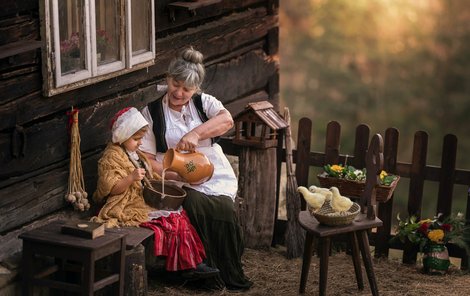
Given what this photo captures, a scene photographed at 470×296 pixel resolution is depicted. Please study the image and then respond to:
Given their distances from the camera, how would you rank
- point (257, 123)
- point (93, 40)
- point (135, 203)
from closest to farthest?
point (93, 40)
point (135, 203)
point (257, 123)

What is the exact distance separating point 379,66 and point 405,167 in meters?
16.7

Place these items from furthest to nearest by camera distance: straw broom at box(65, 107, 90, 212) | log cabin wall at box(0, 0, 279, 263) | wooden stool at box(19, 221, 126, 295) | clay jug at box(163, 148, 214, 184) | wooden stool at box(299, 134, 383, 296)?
clay jug at box(163, 148, 214, 184), wooden stool at box(299, 134, 383, 296), straw broom at box(65, 107, 90, 212), log cabin wall at box(0, 0, 279, 263), wooden stool at box(19, 221, 126, 295)

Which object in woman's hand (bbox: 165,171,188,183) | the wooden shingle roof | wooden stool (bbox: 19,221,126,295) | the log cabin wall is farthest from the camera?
the wooden shingle roof

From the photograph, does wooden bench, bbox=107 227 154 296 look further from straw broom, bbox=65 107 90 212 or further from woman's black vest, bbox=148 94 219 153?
woman's black vest, bbox=148 94 219 153

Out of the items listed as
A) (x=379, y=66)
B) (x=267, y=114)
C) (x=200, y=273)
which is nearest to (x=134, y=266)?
(x=200, y=273)

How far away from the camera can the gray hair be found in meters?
6.94

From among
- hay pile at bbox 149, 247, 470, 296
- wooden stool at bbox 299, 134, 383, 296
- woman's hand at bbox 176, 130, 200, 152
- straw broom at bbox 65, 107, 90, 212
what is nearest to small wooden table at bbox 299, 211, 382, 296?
wooden stool at bbox 299, 134, 383, 296

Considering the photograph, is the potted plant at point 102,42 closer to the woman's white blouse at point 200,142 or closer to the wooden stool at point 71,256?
the woman's white blouse at point 200,142

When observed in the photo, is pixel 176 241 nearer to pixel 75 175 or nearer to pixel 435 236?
pixel 75 175

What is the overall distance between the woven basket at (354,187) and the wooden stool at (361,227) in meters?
0.72

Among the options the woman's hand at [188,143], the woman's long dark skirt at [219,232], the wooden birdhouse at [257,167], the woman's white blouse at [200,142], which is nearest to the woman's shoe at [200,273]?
the woman's long dark skirt at [219,232]

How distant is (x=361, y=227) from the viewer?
667cm

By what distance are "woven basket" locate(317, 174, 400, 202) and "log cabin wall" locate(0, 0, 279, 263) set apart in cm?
134

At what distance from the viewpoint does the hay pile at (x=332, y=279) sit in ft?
23.8
